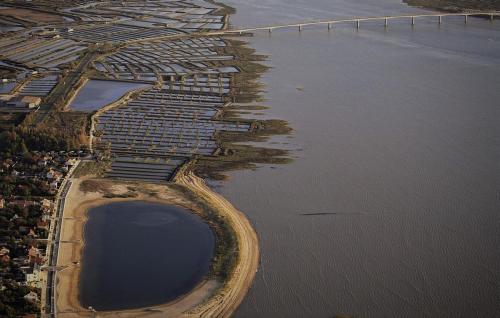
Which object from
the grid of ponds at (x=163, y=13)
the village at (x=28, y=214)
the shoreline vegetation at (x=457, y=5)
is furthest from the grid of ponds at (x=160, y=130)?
the shoreline vegetation at (x=457, y=5)

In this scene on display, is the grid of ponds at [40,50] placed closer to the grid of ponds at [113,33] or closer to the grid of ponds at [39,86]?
the grid of ponds at [113,33]

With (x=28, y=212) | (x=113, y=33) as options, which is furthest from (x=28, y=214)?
(x=113, y=33)

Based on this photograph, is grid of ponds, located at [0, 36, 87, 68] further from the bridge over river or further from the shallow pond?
the bridge over river

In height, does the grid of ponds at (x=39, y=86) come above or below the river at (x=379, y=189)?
above

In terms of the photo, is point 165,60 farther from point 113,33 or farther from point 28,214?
point 28,214

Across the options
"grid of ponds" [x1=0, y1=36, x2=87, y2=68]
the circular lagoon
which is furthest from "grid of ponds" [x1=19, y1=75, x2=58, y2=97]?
the circular lagoon

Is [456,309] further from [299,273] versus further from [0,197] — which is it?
[0,197]

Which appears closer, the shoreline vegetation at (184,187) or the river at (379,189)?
the shoreline vegetation at (184,187)
